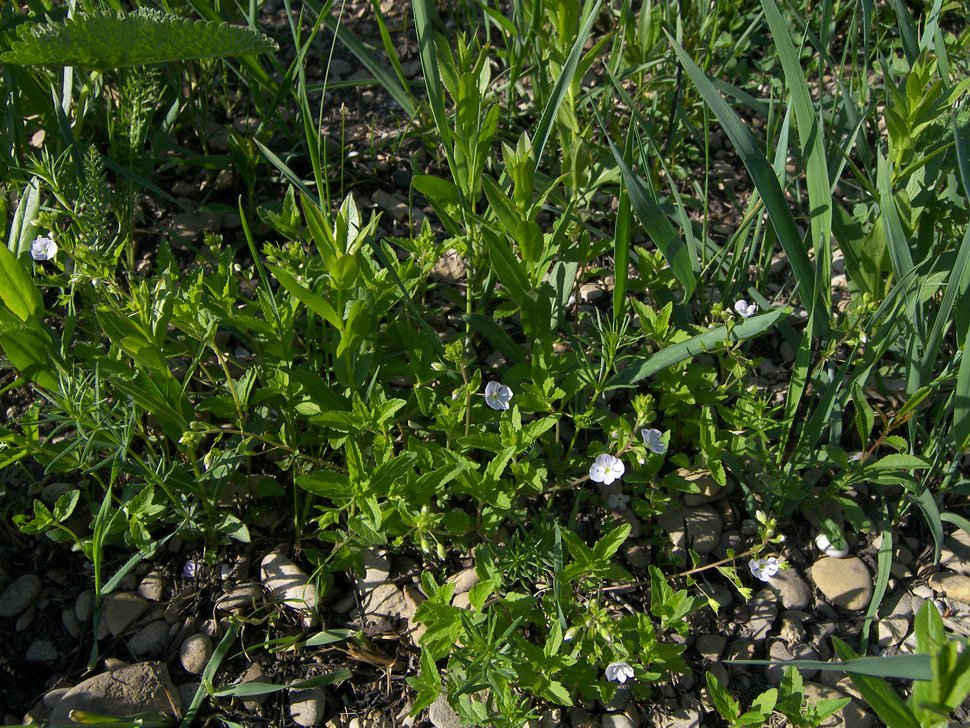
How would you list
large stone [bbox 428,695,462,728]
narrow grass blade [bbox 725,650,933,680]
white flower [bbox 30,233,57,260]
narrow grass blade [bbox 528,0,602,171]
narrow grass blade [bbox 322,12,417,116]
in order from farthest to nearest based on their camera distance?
1. narrow grass blade [bbox 322,12,417,116]
2. narrow grass blade [bbox 528,0,602,171]
3. white flower [bbox 30,233,57,260]
4. large stone [bbox 428,695,462,728]
5. narrow grass blade [bbox 725,650,933,680]

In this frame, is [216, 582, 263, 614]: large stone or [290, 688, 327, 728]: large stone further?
[216, 582, 263, 614]: large stone

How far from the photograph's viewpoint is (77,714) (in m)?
1.43

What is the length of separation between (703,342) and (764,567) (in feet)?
1.79

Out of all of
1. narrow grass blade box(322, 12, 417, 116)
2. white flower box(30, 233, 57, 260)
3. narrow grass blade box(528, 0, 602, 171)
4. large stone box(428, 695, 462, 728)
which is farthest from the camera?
narrow grass blade box(322, 12, 417, 116)

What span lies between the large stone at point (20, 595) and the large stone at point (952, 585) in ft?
7.22

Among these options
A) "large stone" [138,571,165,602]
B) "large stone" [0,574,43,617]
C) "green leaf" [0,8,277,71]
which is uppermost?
"green leaf" [0,8,277,71]

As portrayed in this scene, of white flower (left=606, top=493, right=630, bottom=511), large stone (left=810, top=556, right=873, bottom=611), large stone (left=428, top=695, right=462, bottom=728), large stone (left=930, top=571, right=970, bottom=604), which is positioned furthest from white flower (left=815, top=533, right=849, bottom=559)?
large stone (left=428, top=695, right=462, bottom=728)

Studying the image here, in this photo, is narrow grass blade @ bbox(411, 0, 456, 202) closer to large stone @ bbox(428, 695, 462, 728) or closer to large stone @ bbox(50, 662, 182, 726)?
large stone @ bbox(428, 695, 462, 728)

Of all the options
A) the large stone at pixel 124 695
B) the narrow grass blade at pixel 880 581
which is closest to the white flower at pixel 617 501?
the narrow grass blade at pixel 880 581

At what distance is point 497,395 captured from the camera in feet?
6.21

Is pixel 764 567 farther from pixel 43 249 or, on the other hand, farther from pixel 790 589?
pixel 43 249

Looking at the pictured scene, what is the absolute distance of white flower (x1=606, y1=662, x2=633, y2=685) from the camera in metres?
1.62

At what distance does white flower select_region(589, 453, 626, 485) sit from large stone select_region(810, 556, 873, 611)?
2.16ft

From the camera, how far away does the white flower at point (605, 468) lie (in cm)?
175
